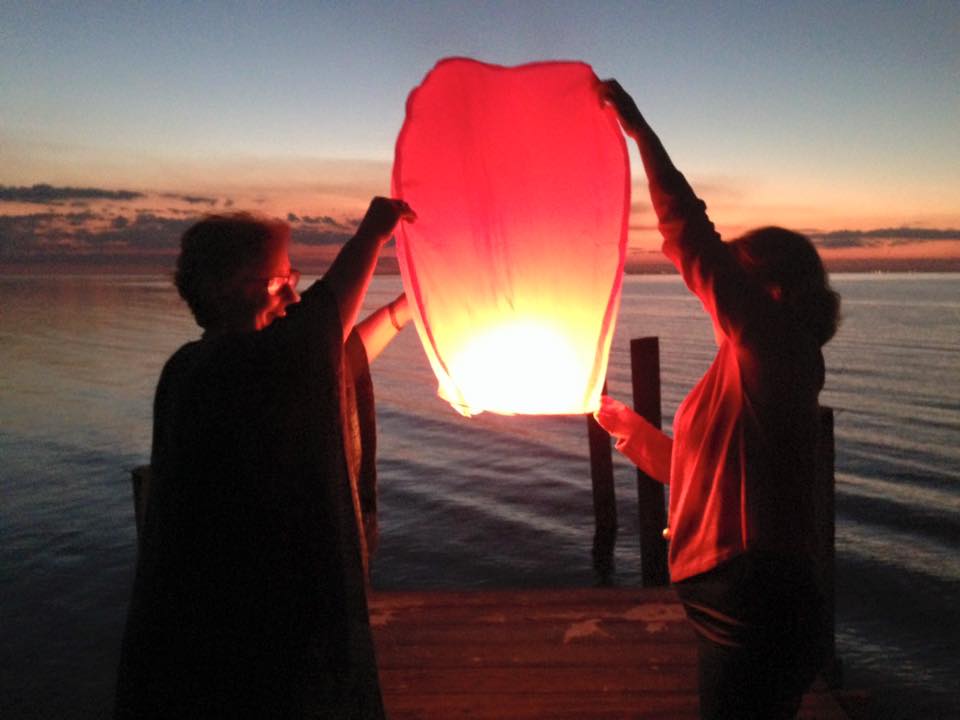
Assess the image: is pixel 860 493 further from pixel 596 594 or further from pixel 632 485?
pixel 596 594

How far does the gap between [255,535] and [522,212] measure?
35.5 inches

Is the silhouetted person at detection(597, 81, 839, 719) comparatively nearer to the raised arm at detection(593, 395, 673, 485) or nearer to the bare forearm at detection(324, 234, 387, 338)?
the raised arm at detection(593, 395, 673, 485)

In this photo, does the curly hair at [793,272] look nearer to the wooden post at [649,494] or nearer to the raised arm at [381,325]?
the raised arm at [381,325]

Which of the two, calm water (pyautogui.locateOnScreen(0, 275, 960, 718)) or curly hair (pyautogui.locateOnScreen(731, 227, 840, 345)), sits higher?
curly hair (pyautogui.locateOnScreen(731, 227, 840, 345))

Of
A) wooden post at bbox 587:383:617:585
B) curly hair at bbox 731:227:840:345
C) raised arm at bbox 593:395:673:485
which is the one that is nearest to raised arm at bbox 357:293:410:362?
raised arm at bbox 593:395:673:485

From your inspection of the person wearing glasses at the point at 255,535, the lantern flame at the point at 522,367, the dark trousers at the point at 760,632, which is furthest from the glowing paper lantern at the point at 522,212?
the dark trousers at the point at 760,632

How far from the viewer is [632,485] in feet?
38.2

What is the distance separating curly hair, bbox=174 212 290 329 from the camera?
1.53m

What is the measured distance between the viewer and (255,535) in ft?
4.59

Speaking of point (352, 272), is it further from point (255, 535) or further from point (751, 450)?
point (751, 450)

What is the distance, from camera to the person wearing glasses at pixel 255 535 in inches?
54.2

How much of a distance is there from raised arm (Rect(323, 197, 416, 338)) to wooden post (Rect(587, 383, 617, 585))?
251 inches

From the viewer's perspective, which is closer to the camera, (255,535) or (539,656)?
(255,535)

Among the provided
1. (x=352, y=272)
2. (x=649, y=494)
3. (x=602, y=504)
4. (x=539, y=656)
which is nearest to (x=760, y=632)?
(x=352, y=272)
